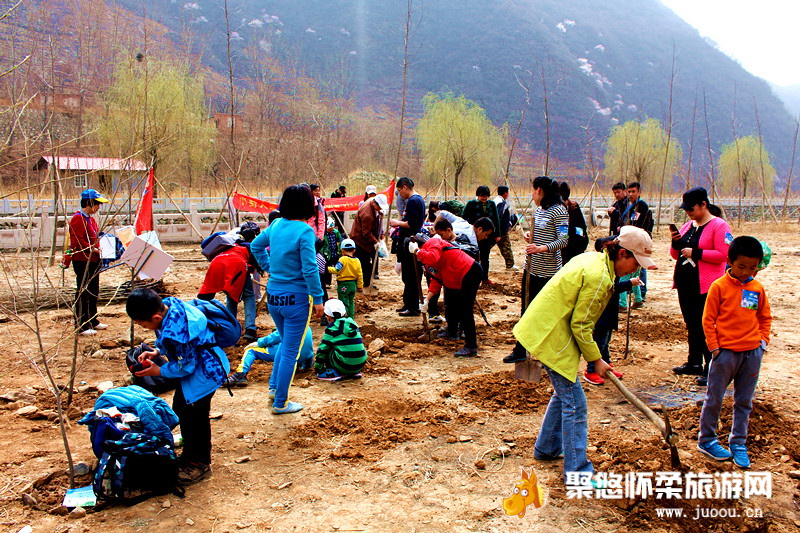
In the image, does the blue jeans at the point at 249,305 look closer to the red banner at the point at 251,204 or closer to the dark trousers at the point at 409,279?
the dark trousers at the point at 409,279

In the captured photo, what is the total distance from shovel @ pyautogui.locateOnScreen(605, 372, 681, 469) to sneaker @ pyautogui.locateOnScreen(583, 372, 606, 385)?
160 cm

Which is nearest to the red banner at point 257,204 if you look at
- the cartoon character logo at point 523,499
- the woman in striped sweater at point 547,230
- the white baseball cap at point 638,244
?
the woman in striped sweater at point 547,230

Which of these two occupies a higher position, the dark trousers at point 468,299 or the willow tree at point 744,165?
the willow tree at point 744,165

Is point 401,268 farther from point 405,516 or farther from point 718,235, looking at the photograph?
point 405,516

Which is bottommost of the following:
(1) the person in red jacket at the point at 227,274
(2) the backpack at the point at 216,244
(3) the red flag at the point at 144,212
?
(1) the person in red jacket at the point at 227,274

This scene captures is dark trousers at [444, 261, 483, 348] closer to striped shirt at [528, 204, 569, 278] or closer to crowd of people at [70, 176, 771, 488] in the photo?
crowd of people at [70, 176, 771, 488]

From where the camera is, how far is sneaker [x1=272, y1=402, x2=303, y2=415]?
15.1 ft

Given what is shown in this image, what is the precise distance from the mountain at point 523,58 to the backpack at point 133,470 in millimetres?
84237

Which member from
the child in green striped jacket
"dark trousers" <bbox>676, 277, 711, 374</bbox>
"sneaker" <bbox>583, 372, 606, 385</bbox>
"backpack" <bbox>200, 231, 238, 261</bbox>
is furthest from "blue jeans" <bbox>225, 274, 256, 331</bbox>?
"dark trousers" <bbox>676, 277, 711, 374</bbox>

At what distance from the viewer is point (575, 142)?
88.3 meters

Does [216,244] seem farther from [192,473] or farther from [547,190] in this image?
[547,190]

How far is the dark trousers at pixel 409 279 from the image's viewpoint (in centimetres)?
790

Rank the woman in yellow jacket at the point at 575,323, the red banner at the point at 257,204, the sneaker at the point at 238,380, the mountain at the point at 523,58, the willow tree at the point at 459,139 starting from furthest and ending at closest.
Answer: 1. the mountain at the point at 523,58
2. the willow tree at the point at 459,139
3. the red banner at the point at 257,204
4. the sneaker at the point at 238,380
5. the woman in yellow jacket at the point at 575,323

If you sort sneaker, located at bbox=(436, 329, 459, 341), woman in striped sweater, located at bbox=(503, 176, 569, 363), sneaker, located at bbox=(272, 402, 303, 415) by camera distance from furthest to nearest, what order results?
sneaker, located at bbox=(436, 329, 459, 341)
woman in striped sweater, located at bbox=(503, 176, 569, 363)
sneaker, located at bbox=(272, 402, 303, 415)
